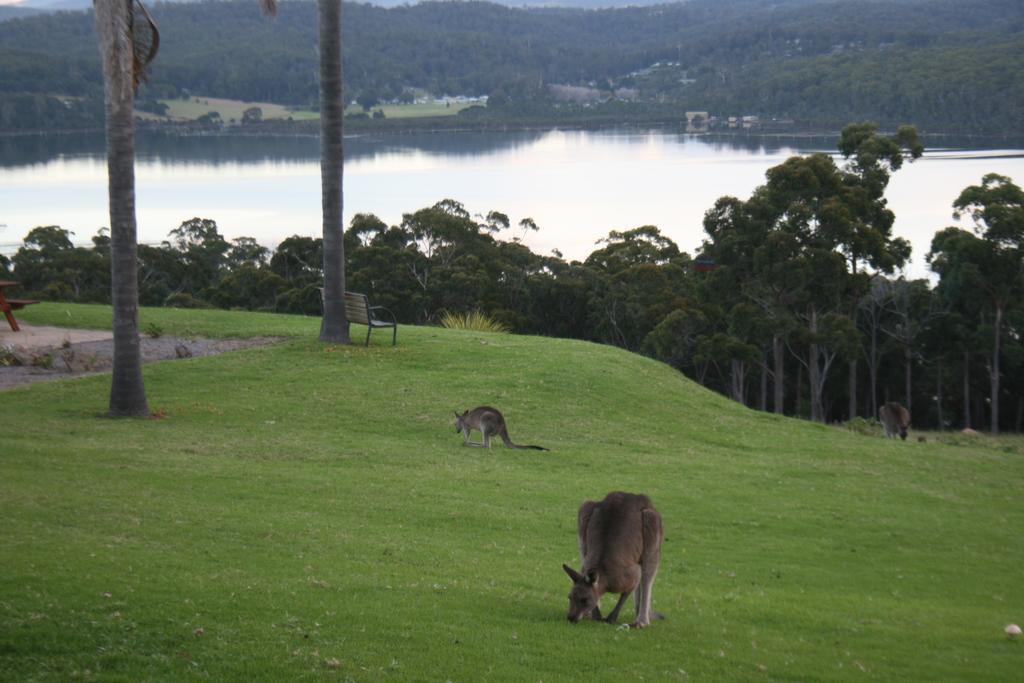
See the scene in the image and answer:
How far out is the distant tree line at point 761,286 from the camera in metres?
39.4

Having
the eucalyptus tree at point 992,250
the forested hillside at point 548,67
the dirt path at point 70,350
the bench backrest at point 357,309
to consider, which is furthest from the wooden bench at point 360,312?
the forested hillside at point 548,67

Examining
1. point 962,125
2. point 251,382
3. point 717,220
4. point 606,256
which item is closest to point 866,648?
point 251,382

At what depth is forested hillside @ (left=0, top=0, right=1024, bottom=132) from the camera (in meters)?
114

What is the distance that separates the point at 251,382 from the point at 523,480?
687 centimetres

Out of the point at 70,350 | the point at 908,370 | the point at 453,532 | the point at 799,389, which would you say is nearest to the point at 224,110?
the point at 799,389

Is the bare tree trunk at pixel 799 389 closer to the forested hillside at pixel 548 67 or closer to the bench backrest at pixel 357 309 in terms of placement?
the bench backrest at pixel 357 309

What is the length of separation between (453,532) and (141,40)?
362 inches

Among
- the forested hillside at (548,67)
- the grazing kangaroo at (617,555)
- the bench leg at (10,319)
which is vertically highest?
the forested hillside at (548,67)

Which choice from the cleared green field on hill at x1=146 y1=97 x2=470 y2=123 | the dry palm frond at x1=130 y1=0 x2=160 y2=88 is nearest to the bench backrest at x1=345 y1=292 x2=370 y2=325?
the dry palm frond at x1=130 y1=0 x2=160 y2=88

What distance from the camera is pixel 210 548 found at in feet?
31.0

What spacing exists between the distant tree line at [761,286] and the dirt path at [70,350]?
18.6 meters

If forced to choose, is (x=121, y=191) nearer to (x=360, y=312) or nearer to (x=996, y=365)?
(x=360, y=312)

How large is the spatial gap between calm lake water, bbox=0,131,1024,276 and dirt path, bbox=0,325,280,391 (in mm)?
43935

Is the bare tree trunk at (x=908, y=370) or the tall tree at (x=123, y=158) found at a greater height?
the tall tree at (x=123, y=158)
